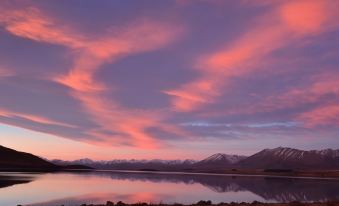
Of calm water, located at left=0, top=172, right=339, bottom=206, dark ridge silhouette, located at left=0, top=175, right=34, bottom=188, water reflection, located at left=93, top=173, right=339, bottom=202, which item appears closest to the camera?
calm water, located at left=0, top=172, right=339, bottom=206

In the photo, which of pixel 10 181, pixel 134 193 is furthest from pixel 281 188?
pixel 10 181

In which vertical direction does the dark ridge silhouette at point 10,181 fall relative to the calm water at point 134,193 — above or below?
above

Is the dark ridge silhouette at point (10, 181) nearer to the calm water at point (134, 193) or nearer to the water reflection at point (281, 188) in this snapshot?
the calm water at point (134, 193)

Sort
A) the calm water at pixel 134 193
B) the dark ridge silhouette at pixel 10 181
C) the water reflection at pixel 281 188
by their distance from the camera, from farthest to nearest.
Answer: the dark ridge silhouette at pixel 10 181 → the water reflection at pixel 281 188 → the calm water at pixel 134 193

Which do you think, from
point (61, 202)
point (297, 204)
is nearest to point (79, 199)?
point (61, 202)

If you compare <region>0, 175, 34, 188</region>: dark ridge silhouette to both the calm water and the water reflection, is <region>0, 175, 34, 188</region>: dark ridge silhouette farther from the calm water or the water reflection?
the water reflection

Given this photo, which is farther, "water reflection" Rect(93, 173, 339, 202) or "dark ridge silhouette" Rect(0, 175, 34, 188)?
"dark ridge silhouette" Rect(0, 175, 34, 188)

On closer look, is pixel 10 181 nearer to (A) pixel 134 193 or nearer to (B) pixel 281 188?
(A) pixel 134 193

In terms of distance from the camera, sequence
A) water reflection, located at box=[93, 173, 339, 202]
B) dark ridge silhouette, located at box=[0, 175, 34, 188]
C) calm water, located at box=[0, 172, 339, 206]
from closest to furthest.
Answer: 1. calm water, located at box=[0, 172, 339, 206]
2. water reflection, located at box=[93, 173, 339, 202]
3. dark ridge silhouette, located at box=[0, 175, 34, 188]

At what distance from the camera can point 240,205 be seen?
40.1 m

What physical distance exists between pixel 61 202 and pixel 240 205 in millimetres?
19940

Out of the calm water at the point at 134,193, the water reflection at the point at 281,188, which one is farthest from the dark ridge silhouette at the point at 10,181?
the water reflection at the point at 281,188

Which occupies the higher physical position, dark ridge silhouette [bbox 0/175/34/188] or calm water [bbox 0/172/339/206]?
dark ridge silhouette [bbox 0/175/34/188]

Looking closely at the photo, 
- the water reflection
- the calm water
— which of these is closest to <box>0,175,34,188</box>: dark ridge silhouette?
the calm water
